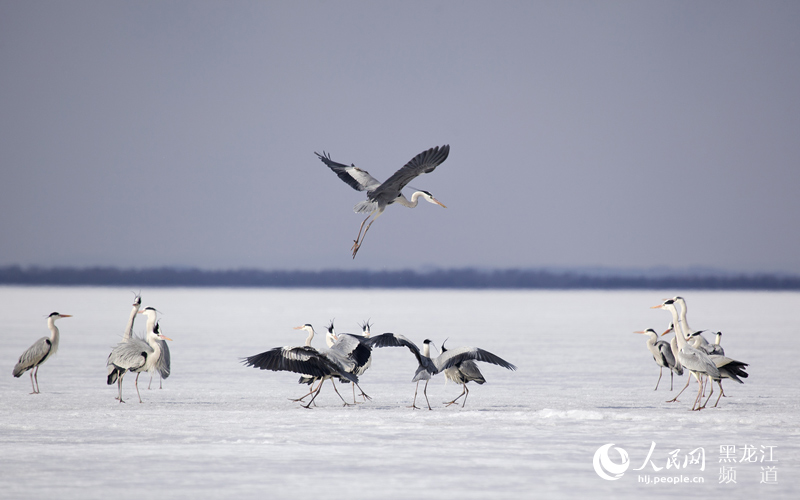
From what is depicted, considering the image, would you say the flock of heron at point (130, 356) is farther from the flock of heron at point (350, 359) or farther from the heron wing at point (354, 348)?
the heron wing at point (354, 348)

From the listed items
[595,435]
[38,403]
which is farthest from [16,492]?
[595,435]

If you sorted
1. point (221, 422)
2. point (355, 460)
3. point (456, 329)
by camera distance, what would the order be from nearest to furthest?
point (355, 460) → point (221, 422) → point (456, 329)

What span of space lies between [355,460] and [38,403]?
15.1 ft

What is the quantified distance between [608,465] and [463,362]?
10.5 ft

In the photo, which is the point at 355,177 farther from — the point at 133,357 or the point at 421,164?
the point at 133,357

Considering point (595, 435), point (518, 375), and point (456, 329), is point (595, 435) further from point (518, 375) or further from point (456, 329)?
point (456, 329)

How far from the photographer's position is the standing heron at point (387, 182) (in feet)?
28.3

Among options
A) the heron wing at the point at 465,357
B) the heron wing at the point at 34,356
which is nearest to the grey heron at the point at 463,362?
the heron wing at the point at 465,357

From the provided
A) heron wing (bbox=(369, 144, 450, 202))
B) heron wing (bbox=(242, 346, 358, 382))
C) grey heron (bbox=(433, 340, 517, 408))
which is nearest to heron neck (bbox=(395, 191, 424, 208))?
heron wing (bbox=(369, 144, 450, 202))

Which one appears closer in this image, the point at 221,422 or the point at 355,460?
the point at 355,460

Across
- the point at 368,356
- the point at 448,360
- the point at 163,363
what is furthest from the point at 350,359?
the point at 163,363

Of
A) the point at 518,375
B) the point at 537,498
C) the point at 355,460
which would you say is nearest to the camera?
the point at 537,498

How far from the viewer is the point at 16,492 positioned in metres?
5.52

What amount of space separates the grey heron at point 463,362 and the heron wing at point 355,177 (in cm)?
259
